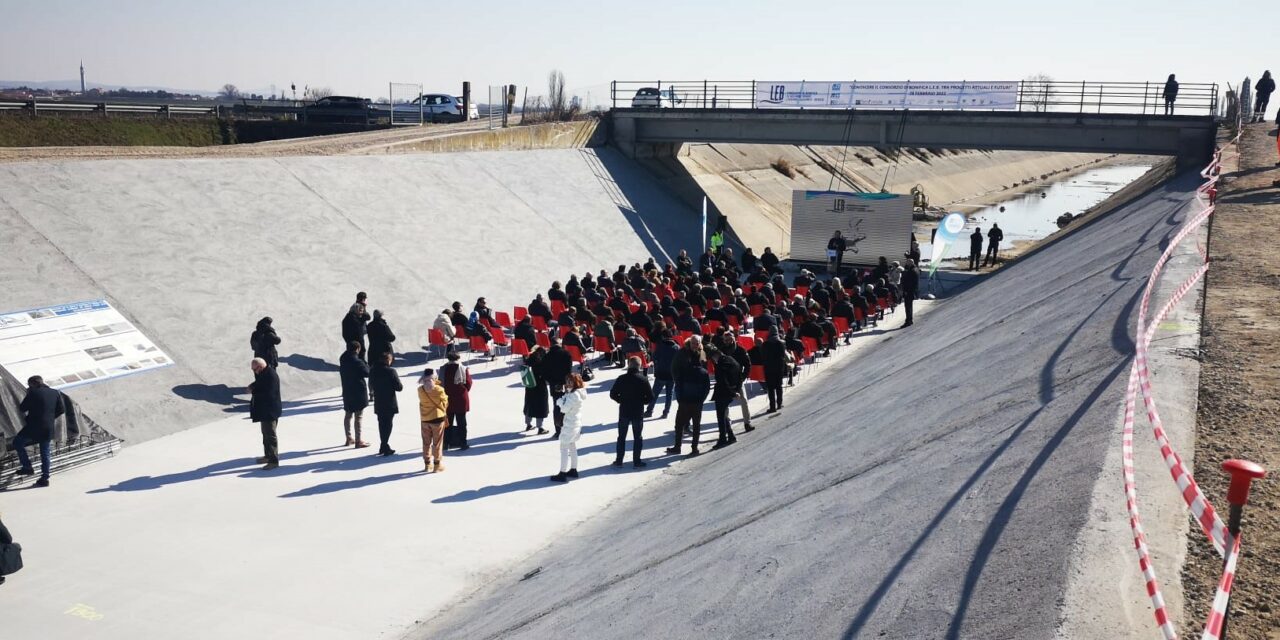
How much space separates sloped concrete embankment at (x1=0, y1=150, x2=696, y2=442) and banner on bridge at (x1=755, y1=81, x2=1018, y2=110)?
10.1m

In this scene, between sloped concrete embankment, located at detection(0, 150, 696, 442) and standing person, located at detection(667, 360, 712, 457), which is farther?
sloped concrete embankment, located at detection(0, 150, 696, 442)

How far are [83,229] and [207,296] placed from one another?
2399 millimetres

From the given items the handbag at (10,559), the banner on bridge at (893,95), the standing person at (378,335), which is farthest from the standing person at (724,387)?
the banner on bridge at (893,95)

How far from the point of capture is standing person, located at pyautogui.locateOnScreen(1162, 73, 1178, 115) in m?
28.8

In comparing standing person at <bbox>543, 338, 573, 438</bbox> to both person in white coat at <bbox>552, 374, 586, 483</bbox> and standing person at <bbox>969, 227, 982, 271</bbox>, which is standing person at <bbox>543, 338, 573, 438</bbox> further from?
standing person at <bbox>969, 227, 982, 271</bbox>

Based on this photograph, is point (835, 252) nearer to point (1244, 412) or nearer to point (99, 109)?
point (1244, 412)

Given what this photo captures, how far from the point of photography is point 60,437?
38.0 feet

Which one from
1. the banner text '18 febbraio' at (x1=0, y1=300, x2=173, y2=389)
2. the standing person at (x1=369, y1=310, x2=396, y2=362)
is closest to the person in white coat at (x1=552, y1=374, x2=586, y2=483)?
the standing person at (x1=369, y1=310, x2=396, y2=362)

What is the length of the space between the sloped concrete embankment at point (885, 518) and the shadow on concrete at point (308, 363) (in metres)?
7.24

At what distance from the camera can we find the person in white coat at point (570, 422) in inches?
444

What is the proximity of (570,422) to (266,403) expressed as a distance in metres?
3.64

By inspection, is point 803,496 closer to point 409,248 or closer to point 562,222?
point 409,248

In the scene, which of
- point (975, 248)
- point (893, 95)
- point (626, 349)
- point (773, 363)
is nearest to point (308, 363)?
point (626, 349)

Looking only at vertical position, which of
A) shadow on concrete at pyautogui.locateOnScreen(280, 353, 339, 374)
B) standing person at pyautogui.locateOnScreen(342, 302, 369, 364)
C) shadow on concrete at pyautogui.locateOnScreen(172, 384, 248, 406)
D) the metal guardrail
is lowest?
shadow on concrete at pyautogui.locateOnScreen(172, 384, 248, 406)
